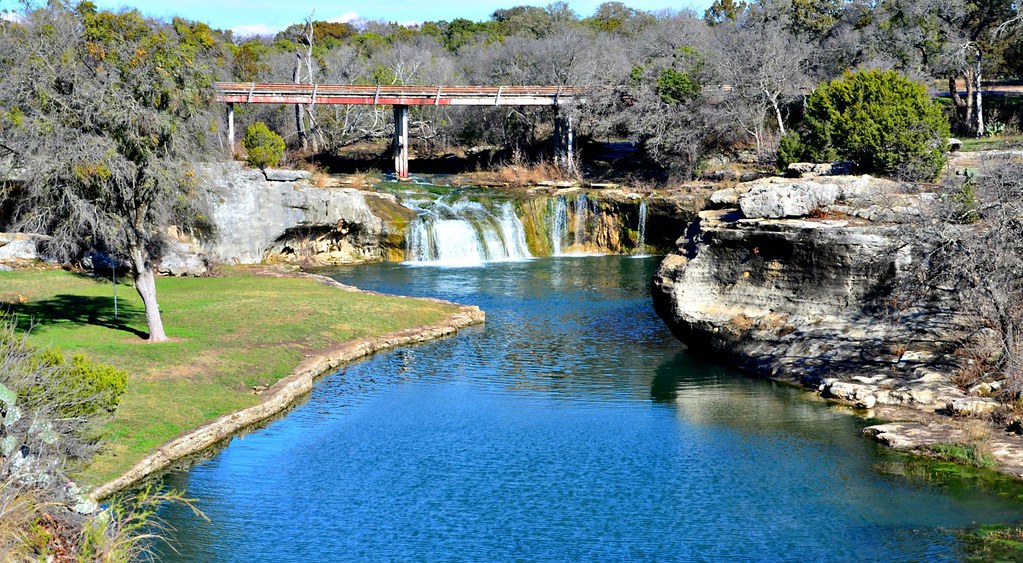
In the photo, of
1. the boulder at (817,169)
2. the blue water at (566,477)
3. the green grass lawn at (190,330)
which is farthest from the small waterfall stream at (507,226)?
the blue water at (566,477)

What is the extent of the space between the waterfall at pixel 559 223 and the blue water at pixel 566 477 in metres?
23.8

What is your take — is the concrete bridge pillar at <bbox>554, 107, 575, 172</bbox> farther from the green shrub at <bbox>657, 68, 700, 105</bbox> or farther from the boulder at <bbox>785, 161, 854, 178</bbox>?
the boulder at <bbox>785, 161, 854, 178</bbox>

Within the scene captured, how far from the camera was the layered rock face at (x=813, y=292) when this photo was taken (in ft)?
83.1

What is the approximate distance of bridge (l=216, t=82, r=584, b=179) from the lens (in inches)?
2443

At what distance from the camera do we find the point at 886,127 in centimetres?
3600

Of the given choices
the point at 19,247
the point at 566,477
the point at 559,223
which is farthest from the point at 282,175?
the point at 566,477

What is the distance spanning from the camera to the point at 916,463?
20203 mm

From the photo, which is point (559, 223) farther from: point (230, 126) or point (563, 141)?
point (230, 126)

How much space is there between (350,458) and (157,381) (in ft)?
18.9

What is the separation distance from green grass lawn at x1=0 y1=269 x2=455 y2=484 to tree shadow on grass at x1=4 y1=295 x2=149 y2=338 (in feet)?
0.10

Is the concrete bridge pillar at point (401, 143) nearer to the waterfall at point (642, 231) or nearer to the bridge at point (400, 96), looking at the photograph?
the bridge at point (400, 96)

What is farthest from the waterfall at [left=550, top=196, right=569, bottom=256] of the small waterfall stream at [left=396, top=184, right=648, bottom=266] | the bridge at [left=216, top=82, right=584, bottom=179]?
the bridge at [left=216, top=82, right=584, bottom=179]

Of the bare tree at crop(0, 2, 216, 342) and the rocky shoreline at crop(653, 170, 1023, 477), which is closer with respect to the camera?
the bare tree at crop(0, 2, 216, 342)

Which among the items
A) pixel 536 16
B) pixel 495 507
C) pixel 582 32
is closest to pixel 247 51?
pixel 582 32
